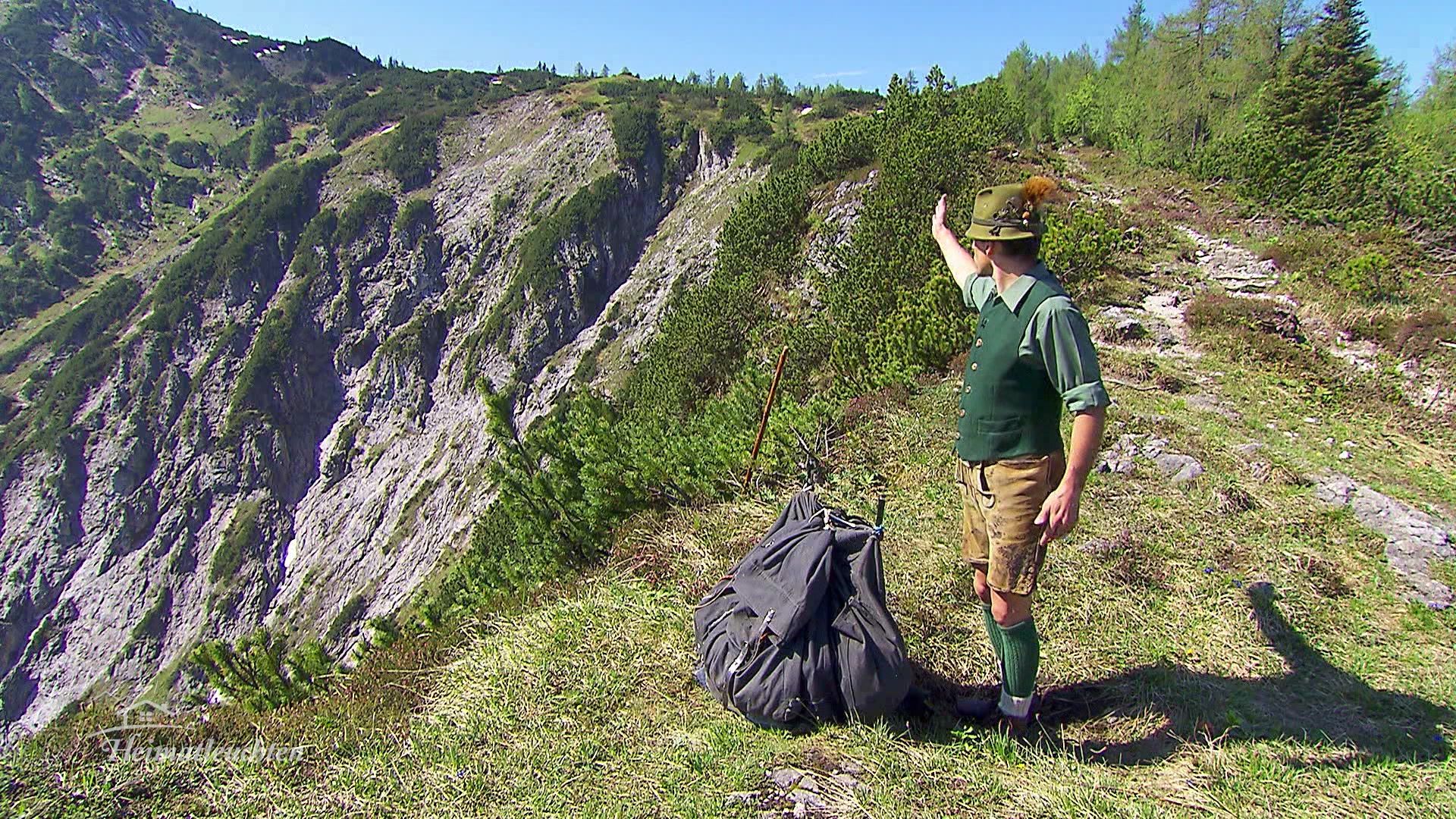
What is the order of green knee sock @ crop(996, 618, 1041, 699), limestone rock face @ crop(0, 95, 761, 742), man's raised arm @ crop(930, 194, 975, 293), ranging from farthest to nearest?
limestone rock face @ crop(0, 95, 761, 742), man's raised arm @ crop(930, 194, 975, 293), green knee sock @ crop(996, 618, 1041, 699)

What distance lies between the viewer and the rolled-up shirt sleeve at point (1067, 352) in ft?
7.22

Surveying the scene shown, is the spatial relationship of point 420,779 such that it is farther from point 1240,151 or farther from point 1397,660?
point 1240,151

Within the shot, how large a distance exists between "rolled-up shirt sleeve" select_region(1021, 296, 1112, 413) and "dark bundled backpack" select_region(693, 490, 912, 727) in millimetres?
1084

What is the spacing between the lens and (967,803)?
249cm

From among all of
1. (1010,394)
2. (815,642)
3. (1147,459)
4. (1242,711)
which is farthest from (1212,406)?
(815,642)

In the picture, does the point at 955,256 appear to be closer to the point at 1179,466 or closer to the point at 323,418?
the point at 1179,466

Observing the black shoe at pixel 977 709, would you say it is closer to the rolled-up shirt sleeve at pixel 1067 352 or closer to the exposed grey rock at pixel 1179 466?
the rolled-up shirt sleeve at pixel 1067 352

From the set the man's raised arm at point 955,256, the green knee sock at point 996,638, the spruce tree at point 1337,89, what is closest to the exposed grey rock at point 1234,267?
the spruce tree at point 1337,89

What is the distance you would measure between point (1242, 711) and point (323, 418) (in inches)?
3170

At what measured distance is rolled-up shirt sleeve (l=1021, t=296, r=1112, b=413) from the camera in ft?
7.22

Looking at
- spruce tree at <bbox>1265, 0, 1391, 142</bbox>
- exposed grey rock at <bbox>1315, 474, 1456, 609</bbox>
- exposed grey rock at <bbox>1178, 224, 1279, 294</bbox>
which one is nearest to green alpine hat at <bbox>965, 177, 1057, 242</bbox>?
exposed grey rock at <bbox>1315, 474, 1456, 609</bbox>

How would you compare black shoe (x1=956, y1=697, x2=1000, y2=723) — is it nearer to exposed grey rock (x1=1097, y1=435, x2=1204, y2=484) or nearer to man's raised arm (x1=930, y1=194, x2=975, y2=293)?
man's raised arm (x1=930, y1=194, x2=975, y2=293)

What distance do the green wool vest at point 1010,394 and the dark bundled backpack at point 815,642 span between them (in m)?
0.76

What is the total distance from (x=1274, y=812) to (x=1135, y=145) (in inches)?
1101
